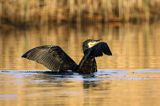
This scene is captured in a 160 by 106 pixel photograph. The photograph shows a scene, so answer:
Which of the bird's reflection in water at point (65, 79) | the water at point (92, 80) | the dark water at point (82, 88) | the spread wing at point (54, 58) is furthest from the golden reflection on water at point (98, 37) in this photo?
the dark water at point (82, 88)

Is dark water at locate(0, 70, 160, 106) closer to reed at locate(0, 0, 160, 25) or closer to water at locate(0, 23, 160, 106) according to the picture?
water at locate(0, 23, 160, 106)

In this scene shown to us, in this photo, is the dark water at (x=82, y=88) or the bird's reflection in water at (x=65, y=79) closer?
the dark water at (x=82, y=88)

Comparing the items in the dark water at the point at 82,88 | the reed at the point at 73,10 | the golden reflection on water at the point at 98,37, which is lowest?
the dark water at the point at 82,88

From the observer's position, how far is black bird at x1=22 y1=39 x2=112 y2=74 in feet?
49.2

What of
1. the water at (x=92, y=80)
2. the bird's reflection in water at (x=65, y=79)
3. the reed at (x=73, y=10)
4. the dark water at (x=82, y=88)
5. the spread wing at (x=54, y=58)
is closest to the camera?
the dark water at (x=82, y=88)

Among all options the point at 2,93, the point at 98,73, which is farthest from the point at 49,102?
the point at 98,73

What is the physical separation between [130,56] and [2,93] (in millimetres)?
6892

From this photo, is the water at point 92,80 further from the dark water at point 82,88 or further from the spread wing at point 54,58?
the spread wing at point 54,58

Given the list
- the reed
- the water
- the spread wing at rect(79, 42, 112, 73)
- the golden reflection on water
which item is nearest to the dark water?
the water

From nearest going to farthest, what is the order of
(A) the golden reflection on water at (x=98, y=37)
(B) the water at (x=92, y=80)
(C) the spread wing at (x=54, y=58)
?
1. (B) the water at (x=92, y=80)
2. (C) the spread wing at (x=54, y=58)
3. (A) the golden reflection on water at (x=98, y=37)

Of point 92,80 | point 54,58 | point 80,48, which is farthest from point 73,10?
point 92,80

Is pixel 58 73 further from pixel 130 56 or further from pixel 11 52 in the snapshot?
pixel 11 52

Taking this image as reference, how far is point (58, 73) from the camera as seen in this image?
1522cm

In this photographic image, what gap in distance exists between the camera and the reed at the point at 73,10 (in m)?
32.7
